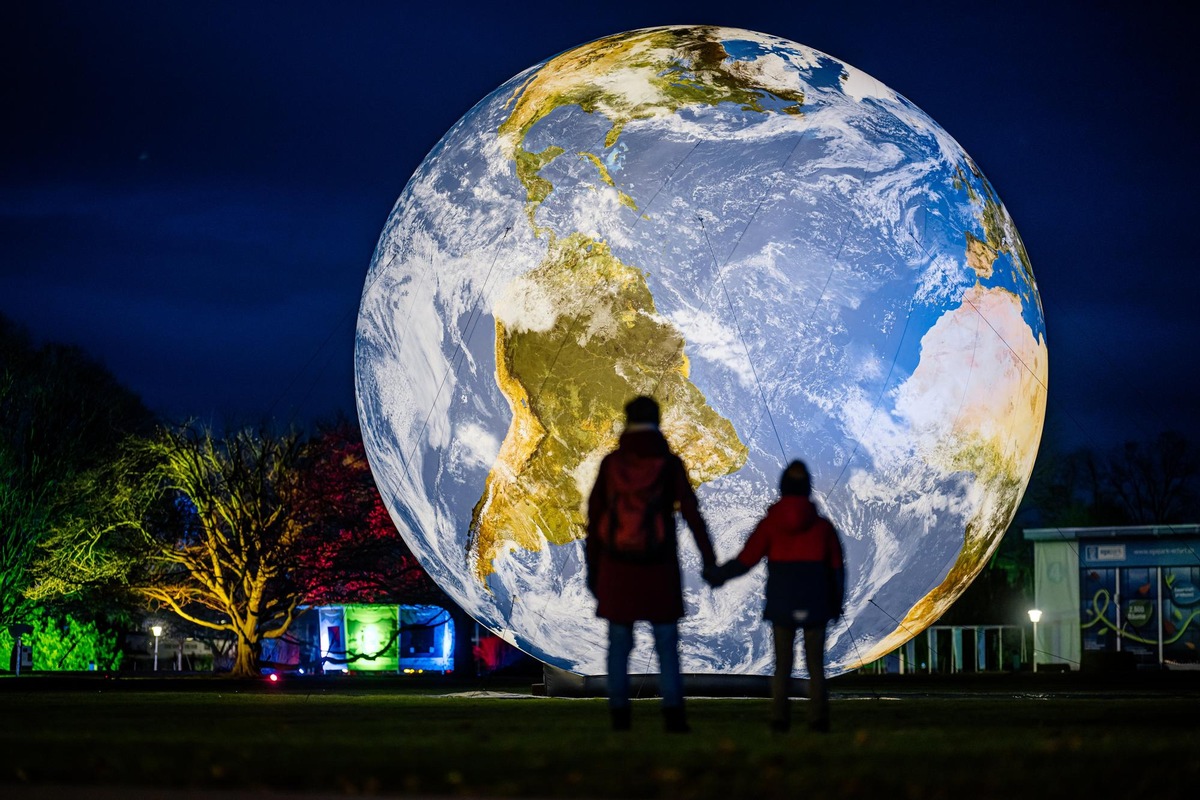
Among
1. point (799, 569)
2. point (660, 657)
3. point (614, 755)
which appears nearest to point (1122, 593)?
point (799, 569)

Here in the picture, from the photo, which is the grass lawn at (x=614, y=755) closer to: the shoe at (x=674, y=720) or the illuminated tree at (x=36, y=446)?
the shoe at (x=674, y=720)

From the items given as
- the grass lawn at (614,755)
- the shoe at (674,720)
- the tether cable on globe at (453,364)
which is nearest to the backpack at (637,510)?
the shoe at (674,720)

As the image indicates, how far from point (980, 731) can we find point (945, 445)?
6098mm

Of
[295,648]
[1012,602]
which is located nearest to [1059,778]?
[1012,602]

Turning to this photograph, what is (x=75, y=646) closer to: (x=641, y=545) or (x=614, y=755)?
(x=641, y=545)

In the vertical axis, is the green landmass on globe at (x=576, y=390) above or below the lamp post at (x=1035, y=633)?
above

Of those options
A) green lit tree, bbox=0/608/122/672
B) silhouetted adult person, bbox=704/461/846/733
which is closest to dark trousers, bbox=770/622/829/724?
silhouetted adult person, bbox=704/461/846/733

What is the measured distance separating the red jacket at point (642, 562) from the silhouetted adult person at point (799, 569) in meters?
0.69

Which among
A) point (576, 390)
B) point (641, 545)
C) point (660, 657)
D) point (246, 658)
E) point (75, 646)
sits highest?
point (576, 390)

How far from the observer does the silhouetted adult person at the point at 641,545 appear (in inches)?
369

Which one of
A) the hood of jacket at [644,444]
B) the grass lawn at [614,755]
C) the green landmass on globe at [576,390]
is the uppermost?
the green landmass on globe at [576,390]

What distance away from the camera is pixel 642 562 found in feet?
30.8

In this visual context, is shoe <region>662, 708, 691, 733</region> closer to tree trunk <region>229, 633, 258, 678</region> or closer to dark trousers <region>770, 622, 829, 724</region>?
dark trousers <region>770, 622, 829, 724</region>

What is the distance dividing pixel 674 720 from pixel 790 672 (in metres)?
0.78
